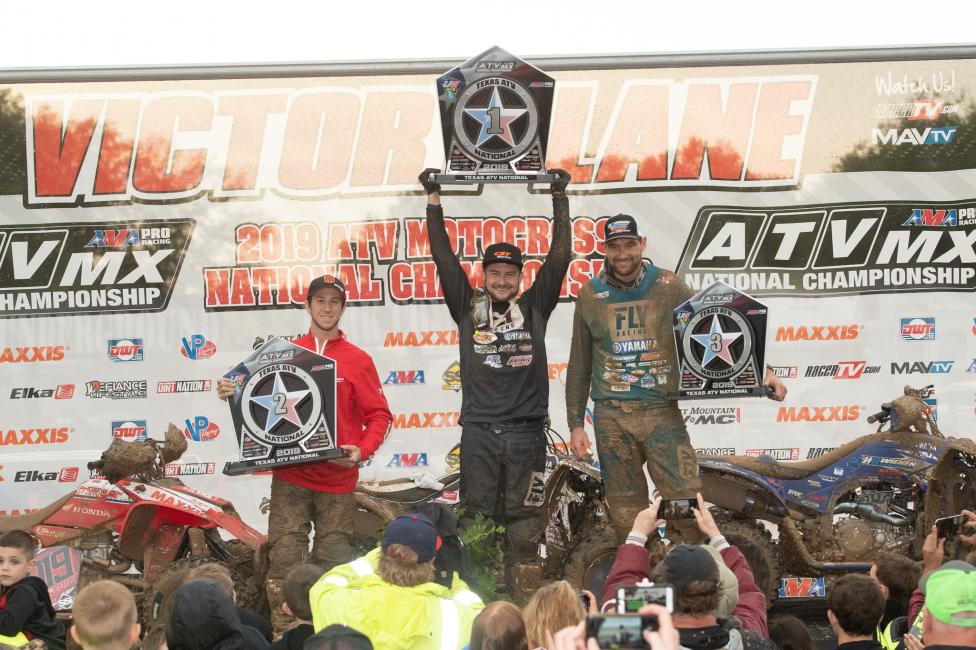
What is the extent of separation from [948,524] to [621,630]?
4160 millimetres

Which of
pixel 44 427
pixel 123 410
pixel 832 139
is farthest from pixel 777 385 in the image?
pixel 44 427

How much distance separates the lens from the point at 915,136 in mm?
7281

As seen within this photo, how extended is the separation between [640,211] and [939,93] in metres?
1.97

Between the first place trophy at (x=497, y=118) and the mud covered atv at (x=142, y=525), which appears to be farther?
the mud covered atv at (x=142, y=525)

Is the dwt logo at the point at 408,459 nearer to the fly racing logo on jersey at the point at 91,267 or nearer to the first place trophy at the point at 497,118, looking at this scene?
the fly racing logo on jersey at the point at 91,267

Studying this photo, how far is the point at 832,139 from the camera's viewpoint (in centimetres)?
729

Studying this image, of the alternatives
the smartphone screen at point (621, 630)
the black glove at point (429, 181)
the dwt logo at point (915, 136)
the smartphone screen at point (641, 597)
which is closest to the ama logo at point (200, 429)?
the black glove at point (429, 181)

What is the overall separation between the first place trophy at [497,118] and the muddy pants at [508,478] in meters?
1.38

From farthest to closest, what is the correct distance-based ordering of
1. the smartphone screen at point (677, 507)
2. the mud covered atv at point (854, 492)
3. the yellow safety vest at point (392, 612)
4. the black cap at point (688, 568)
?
1. the mud covered atv at point (854, 492)
2. the smartphone screen at point (677, 507)
3. the yellow safety vest at point (392, 612)
4. the black cap at point (688, 568)

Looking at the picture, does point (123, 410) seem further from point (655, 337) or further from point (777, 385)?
point (777, 385)

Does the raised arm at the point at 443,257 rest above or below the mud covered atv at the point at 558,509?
above

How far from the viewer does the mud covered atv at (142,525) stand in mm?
6715

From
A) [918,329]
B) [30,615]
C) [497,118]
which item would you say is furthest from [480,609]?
[918,329]

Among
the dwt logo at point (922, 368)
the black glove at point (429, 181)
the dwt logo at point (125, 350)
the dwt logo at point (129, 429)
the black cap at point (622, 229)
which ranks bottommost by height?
the dwt logo at point (129, 429)
